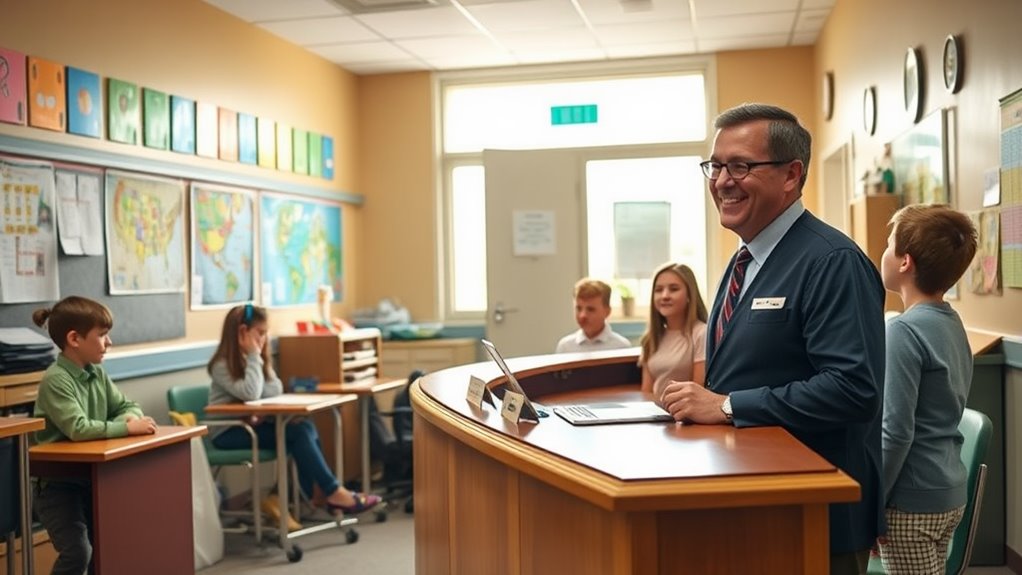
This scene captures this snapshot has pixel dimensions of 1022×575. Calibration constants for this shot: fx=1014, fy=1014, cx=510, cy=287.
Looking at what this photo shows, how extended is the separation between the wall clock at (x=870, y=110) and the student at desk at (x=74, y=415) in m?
3.83

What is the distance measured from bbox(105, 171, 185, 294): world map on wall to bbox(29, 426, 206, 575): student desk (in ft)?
4.44

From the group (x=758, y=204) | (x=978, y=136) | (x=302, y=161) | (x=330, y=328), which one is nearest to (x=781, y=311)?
(x=758, y=204)

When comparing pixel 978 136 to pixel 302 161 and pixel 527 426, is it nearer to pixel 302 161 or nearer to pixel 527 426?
pixel 527 426

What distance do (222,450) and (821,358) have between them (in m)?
3.94

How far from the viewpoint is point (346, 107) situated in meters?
7.64

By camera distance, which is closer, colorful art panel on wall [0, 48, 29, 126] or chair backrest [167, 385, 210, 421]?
colorful art panel on wall [0, 48, 29, 126]

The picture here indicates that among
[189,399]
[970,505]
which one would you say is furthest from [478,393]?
[189,399]

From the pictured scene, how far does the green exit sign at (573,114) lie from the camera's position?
7680 mm

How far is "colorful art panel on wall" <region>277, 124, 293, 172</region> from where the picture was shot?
6.51m

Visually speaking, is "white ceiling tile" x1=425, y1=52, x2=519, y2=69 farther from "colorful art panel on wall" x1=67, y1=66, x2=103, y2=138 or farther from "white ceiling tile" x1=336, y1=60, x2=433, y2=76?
"colorful art panel on wall" x1=67, y1=66, x2=103, y2=138

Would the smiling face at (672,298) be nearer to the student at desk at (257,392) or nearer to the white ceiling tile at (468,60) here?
the student at desk at (257,392)

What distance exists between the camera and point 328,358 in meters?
5.97

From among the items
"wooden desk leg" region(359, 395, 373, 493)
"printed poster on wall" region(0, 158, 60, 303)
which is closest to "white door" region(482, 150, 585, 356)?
"wooden desk leg" region(359, 395, 373, 493)

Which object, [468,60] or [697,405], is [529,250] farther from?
[697,405]
